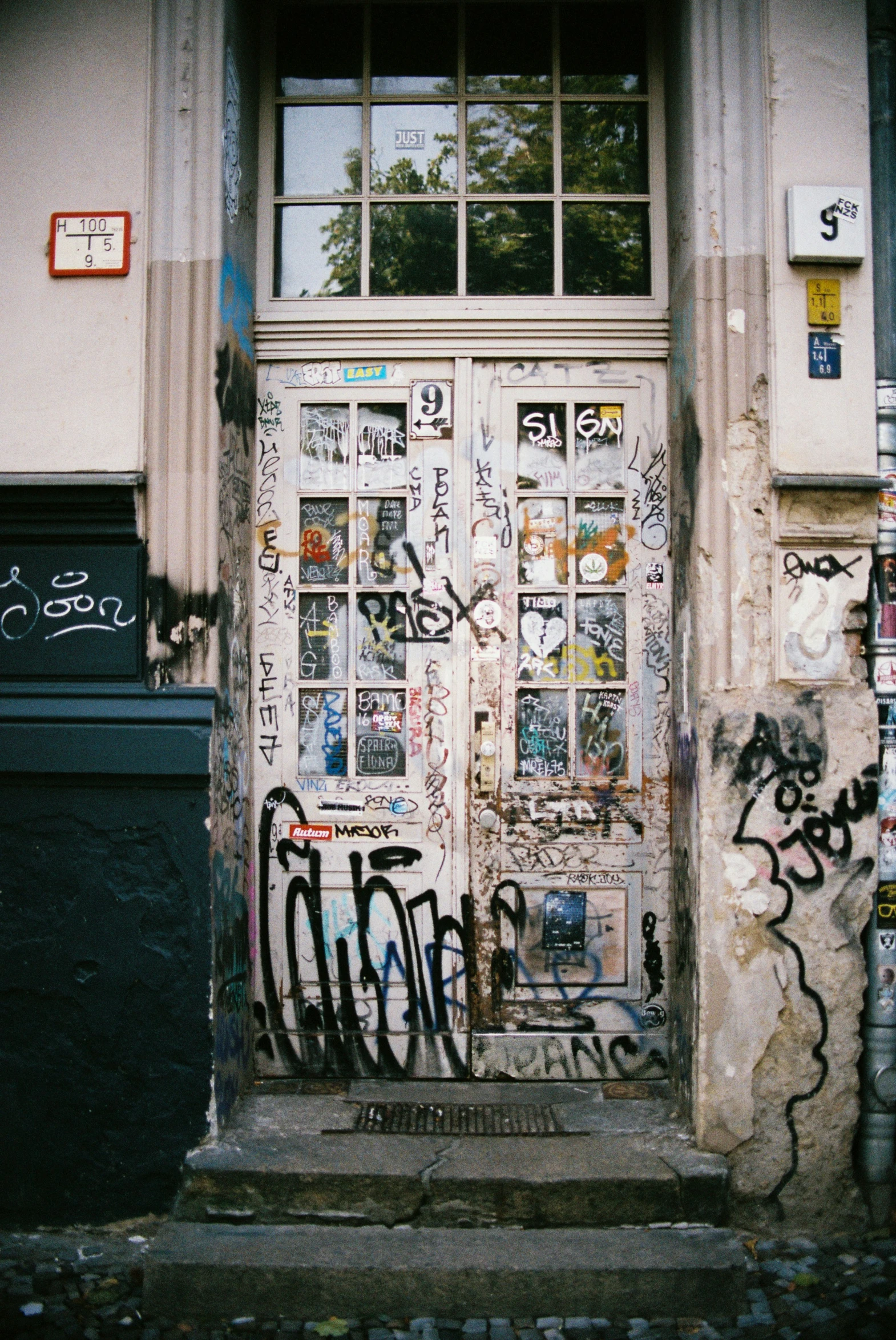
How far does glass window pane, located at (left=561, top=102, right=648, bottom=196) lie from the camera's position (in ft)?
13.1

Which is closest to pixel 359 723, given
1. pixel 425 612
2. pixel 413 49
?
pixel 425 612

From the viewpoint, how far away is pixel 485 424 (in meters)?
3.93

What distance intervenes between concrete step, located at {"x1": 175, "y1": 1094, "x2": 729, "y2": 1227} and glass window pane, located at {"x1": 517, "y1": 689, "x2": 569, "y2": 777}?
140 centimetres

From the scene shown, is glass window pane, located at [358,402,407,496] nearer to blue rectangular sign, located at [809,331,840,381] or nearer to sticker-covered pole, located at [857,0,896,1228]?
blue rectangular sign, located at [809,331,840,381]

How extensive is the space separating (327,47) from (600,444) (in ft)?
6.63

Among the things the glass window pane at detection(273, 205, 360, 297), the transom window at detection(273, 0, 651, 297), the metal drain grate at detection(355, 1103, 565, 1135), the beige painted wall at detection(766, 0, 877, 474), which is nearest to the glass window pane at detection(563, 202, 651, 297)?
the transom window at detection(273, 0, 651, 297)

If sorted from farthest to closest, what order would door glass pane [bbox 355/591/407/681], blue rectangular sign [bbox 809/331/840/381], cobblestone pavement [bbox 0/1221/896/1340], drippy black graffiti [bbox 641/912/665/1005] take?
door glass pane [bbox 355/591/407/681] → drippy black graffiti [bbox 641/912/665/1005] → blue rectangular sign [bbox 809/331/840/381] → cobblestone pavement [bbox 0/1221/896/1340]

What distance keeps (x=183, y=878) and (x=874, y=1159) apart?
8.42 ft

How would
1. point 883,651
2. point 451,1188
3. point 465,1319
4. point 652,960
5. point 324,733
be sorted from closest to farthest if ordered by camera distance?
1. point 465,1319
2. point 451,1188
3. point 883,651
4. point 652,960
5. point 324,733

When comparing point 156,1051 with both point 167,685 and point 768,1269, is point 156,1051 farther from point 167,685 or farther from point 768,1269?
point 768,1269

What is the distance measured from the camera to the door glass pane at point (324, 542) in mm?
3957

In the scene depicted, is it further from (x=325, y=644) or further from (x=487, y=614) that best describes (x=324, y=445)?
(x=487, y=614)

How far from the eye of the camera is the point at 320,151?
4023 millimetres

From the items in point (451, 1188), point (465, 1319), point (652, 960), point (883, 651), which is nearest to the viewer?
point (465, 1319)
